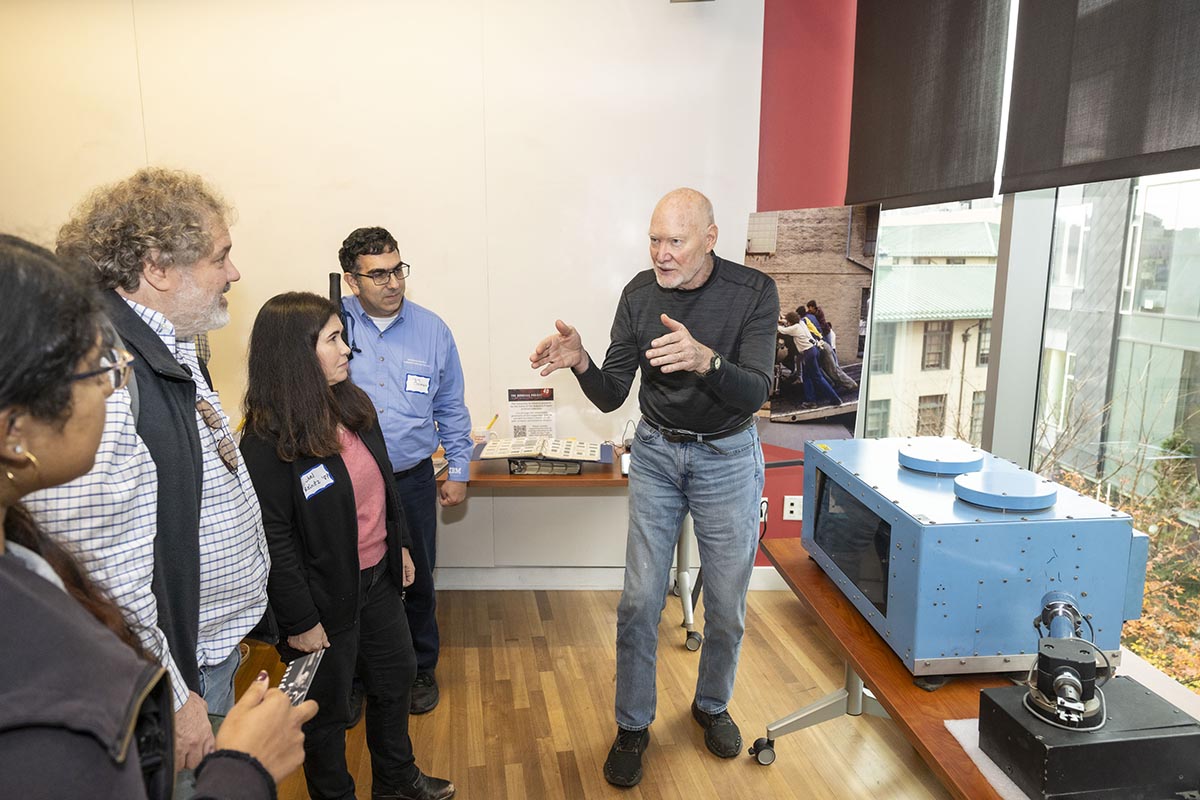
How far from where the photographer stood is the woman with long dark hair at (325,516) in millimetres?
1810

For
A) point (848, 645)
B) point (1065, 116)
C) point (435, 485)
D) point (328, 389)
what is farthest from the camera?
point (435, 485)

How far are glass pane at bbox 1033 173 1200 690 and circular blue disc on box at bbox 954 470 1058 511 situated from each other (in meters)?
0.78

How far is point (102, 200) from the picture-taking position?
1.47 metres

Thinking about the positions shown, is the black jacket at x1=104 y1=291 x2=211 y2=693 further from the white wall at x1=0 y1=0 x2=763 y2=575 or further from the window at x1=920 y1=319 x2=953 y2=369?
the window at x1=920 y1=319 x2=953 y2=369

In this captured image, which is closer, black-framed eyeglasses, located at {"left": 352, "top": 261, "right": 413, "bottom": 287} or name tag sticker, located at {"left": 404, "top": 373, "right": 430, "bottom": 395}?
black-framed eyeglasses, located at {"left": 352, "top": 261, "right": 413, "bottom": 287}

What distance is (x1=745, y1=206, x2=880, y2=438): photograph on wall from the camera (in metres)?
3.47

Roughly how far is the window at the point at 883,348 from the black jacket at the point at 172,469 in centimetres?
297

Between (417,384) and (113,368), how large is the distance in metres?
2.16

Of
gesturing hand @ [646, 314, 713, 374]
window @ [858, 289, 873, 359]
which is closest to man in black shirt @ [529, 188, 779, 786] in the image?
gesturing hand @ [646, 314, 713, 374]

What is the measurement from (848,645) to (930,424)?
1.89 m

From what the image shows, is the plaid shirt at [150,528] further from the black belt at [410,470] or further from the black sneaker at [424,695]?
the black sneaker at [424,695]

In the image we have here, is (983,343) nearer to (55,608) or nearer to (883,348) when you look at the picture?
(883,348)

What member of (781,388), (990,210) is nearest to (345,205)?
(781,388)

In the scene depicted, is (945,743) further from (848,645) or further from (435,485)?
(435,485)
